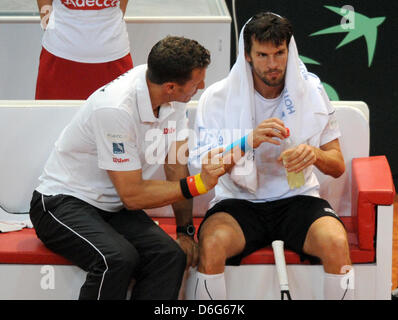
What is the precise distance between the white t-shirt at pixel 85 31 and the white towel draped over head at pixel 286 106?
967 mm

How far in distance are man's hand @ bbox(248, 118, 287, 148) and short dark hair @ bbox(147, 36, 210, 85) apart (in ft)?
1.01

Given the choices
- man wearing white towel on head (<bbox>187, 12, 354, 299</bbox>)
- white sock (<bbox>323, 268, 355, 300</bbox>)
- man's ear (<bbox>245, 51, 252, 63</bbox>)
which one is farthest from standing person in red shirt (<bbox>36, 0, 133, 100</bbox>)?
white sock (<bbox>323, 268, 355, 300</bbox>)

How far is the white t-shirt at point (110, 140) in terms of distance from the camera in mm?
2738

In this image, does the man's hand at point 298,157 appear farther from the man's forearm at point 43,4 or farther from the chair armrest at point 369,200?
the man's forearm at point 43,4

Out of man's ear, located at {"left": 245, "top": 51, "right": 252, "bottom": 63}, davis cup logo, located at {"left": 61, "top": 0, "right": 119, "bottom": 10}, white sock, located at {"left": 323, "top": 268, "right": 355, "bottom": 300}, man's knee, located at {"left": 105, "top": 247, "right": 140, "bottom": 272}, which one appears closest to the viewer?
man's knee, located at {"left": 105, "top": 247, "right": 140, "bottom": 272}

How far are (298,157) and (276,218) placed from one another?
289 mm

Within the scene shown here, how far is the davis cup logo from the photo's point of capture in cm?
373

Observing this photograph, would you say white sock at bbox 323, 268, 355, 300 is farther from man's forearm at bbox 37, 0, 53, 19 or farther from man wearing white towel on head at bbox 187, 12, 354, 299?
man's forearm at bbox 37, 0, 53, 19

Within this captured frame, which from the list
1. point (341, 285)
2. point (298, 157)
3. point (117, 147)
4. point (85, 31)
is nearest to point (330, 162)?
point (298, 157)

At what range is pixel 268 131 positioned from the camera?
9.21 feet

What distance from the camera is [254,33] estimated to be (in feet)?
9.71
